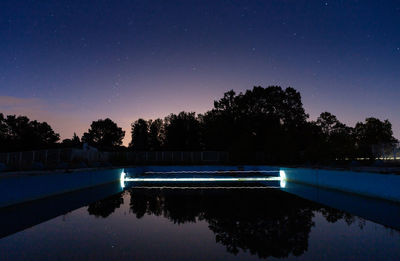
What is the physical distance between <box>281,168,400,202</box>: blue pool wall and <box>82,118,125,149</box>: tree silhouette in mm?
74776

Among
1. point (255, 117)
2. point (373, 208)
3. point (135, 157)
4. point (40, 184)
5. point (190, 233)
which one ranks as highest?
point (255, 117)

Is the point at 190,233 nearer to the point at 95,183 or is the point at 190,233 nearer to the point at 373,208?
the point at 373,208

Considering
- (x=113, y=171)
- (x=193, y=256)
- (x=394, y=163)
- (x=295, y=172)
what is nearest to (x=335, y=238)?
(x=193, y=256)

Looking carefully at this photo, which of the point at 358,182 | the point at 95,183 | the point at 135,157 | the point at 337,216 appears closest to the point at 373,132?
the point at 135,157

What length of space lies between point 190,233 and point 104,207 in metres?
4.37

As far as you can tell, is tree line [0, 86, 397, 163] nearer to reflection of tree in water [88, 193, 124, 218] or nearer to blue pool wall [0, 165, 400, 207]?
blue pool wall [0, 165, 400, 207]

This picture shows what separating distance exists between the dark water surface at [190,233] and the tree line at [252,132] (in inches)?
919

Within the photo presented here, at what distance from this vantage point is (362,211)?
28.6ft

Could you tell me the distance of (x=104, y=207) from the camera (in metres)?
10.0

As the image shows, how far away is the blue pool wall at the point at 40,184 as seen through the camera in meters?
9.38

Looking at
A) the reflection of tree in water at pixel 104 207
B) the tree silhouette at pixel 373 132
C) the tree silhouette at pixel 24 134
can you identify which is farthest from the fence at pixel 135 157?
the tree silhouette at pixel 373 132

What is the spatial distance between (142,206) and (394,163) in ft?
66.7

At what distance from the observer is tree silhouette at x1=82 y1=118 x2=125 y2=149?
86831 millimetres

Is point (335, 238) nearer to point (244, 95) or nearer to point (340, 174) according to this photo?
point (340, 174)
